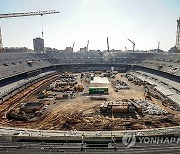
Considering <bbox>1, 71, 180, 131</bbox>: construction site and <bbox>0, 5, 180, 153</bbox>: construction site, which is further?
<bbox>1, 71, 180, 131</bbox>: construction site

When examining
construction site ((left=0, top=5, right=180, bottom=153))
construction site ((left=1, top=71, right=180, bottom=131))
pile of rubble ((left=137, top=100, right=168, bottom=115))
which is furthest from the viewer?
pile of rubble ((left=137, top=100, right=168, bottom=115))

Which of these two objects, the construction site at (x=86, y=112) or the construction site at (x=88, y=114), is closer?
the construction site at (x=86, y=112)

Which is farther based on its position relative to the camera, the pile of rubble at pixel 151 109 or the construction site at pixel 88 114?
the pile of rubble at pixel 151 109

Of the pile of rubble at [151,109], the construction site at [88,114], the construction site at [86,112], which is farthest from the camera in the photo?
the pile of rubble at [151,109]

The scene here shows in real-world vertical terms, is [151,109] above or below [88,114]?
above

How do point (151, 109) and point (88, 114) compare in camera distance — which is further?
point (151, 109)

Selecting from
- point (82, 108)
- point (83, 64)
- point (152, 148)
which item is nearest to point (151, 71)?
point (83, 64)

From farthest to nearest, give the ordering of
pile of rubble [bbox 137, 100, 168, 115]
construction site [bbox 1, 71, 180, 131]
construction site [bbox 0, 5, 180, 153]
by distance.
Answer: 1. pile of rubble [bbox 137, 100, 168, 115]
2. construction site [bbox 1, 71, 180, 131]
3. construction site [bbox 0, 5, 180, 153]

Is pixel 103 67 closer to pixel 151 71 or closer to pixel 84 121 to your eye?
pixel 151 71

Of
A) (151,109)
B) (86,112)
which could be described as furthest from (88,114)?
(151,109)

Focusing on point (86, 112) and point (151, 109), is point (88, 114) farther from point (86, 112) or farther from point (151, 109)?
point (151, 109)

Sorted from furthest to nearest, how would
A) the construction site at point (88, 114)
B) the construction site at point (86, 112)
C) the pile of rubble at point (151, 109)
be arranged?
the pile of rubble at point (151, 109) → the construction site at point (88, 114) → the construction site at point (86, 112)
